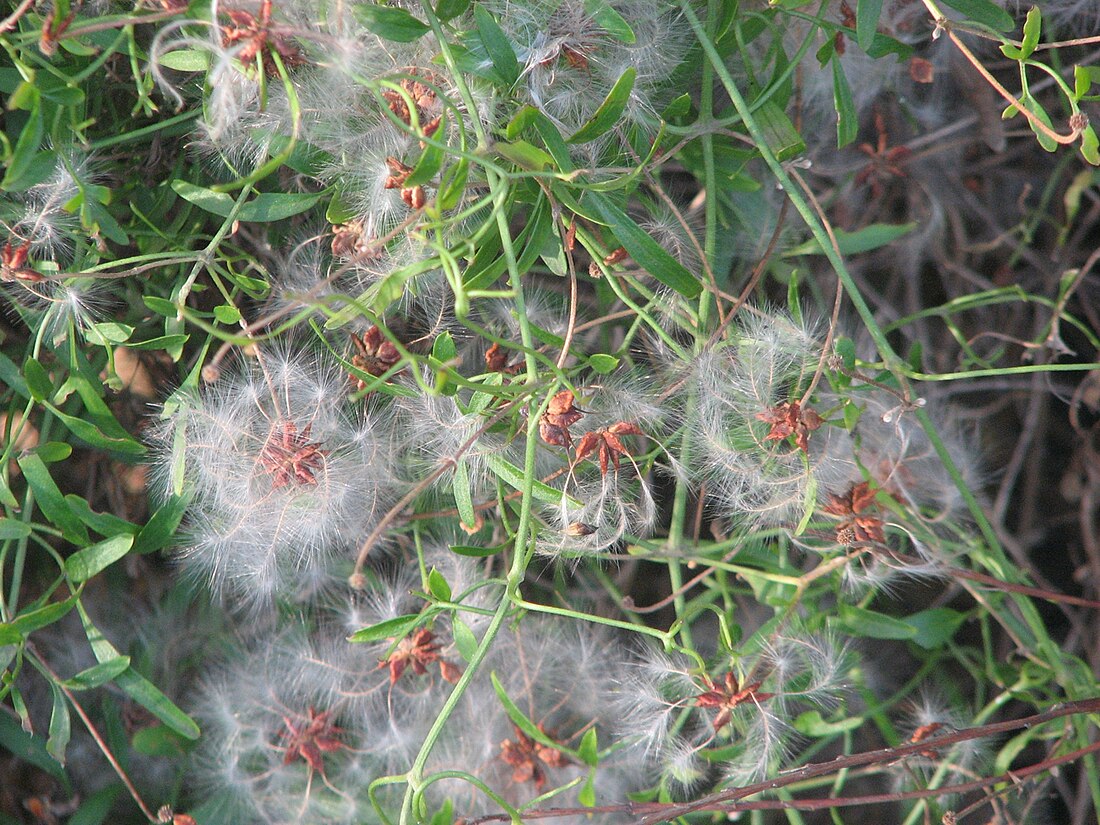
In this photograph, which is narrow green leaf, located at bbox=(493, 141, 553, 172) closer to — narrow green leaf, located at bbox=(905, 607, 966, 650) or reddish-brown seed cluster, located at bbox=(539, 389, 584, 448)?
reddish-brown seed cluster, located at bbox=(539, 389, 584, 448)

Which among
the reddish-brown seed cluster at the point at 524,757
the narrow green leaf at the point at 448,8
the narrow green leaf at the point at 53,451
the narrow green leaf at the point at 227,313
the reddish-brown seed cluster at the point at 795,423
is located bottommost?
the reddish-brown seed cluster at the point at 524,757

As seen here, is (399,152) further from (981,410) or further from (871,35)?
(981,410)

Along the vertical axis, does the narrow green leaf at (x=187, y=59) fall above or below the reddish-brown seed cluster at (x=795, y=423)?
above

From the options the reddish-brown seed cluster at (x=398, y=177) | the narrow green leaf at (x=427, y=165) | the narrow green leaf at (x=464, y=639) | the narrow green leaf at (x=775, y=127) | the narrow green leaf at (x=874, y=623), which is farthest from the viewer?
the narrow green leaf at (x=874, y=623)

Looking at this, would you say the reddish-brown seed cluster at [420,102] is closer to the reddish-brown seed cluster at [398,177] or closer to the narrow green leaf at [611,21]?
the reddish-brown seed cluster at [398,177]

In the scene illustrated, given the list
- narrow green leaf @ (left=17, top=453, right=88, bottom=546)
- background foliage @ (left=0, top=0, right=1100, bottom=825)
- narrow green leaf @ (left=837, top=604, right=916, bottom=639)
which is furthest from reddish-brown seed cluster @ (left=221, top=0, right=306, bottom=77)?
narrow green leaf @ (left=837, top=604, right=916, bottom=639)

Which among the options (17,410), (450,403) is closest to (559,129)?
(450,403)

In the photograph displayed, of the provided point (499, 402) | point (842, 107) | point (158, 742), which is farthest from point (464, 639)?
point (842, 107)

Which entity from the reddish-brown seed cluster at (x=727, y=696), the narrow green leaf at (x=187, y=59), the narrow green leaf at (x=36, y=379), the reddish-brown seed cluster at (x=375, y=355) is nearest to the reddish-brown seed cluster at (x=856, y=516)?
the reddish-brown seed cluster at (x=727, y=696)
